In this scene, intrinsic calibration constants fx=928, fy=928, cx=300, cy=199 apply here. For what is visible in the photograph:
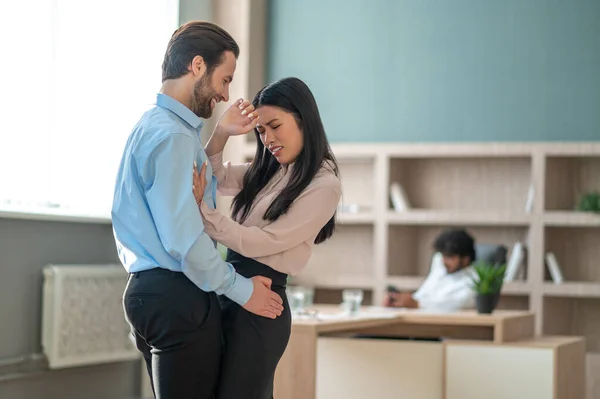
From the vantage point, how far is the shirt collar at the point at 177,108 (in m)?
2.07

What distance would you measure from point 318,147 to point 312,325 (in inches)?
35.2

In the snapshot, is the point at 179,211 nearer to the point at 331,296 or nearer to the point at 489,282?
the point at 489,282

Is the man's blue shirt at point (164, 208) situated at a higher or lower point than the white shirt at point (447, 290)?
higher

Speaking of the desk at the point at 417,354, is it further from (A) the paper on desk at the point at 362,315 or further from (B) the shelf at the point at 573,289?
(B) the shelf at the point at 573,289

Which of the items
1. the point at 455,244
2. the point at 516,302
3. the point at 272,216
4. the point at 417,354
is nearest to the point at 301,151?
the point at 272,216

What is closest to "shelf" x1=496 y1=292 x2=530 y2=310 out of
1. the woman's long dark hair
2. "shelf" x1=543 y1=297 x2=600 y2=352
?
"shelf" x1=543 y1=297 x2=600 y2=352

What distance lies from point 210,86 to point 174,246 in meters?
0.39

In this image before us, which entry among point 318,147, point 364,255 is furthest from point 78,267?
point 318,147

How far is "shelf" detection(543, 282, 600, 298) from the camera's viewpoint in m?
5.50

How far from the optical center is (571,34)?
5.92m

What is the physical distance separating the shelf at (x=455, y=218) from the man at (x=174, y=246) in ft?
12.6

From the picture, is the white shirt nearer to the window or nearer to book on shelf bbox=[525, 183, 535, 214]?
book on shelf bbox=[525, 183, 535, 214]

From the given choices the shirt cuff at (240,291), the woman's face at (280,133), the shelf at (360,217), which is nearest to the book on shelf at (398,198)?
the shelf at (360,217)

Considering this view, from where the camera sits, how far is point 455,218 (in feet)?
18.9
